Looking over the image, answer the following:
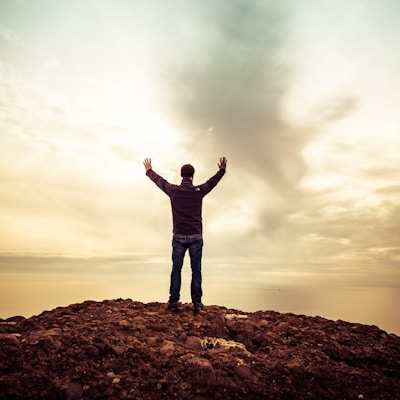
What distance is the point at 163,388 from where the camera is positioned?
22.4 ft

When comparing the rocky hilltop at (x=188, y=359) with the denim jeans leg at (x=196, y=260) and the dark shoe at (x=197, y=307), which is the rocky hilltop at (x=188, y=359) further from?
the denim jeans leg at (x=196, y=260)

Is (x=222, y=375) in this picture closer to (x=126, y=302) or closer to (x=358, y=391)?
(x=358, y=391)

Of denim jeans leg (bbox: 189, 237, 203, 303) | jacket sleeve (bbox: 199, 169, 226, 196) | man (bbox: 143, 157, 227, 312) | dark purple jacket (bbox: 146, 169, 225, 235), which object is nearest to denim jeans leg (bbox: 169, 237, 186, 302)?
man (bbox: 143, 157, 227, 312)

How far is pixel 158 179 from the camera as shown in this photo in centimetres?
1083

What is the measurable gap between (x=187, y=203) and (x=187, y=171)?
2.87ft

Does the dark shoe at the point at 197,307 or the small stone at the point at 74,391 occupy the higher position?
the dark shoe at the point at 197,307

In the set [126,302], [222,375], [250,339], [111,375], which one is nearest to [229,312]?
[250,339]

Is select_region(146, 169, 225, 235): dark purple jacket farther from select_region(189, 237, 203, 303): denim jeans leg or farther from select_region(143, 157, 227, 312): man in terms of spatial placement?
select_region(189, 237, 203, 303): denim jeans leg

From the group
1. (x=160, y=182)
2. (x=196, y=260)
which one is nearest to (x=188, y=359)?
(x=196, y=260)

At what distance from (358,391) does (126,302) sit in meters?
6.90


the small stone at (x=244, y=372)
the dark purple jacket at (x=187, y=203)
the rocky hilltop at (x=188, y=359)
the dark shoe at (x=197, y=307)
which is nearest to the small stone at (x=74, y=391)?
the rocky hilltop at (x=188, y=359)

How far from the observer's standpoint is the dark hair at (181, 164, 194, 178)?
34.7ft

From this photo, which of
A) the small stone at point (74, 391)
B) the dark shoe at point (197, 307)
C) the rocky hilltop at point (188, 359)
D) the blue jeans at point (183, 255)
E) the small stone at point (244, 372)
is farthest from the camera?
the dark shoe at point (197, 307)

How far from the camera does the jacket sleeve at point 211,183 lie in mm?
10516
